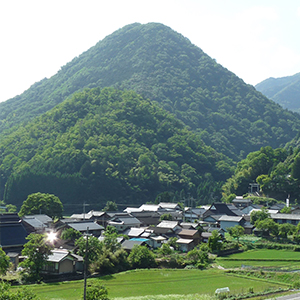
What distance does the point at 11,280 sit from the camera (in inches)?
1069

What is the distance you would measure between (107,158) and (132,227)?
47.4 m

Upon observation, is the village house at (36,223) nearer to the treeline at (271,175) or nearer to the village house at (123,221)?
the village house at (123,221)

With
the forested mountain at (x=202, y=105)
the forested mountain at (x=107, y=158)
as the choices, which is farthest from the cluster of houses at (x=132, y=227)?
the forested mountain at (x=202, y=105)

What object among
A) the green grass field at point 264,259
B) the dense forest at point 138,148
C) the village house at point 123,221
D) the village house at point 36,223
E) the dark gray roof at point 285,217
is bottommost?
the green grass field at point 264,259

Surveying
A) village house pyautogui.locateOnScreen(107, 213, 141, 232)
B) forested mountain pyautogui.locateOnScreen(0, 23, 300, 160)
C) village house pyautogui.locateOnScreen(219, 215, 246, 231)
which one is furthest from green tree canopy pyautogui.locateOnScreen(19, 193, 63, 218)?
forested mountain pyautogui.locateOnScreen(0, 23, 300, 160)

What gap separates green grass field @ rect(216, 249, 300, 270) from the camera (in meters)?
33.6

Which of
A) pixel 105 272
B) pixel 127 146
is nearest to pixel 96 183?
pixel 127 146

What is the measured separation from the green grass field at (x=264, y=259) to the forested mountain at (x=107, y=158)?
144 feet

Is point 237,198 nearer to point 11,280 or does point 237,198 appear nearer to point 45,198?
point 45,198

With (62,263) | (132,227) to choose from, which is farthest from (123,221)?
(62,263)

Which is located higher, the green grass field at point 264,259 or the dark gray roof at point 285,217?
the dark gray roof at point 285,217

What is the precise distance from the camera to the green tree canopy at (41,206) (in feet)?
174

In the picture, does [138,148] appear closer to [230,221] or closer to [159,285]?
[230,221]

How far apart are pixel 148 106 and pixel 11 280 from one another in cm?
10595
